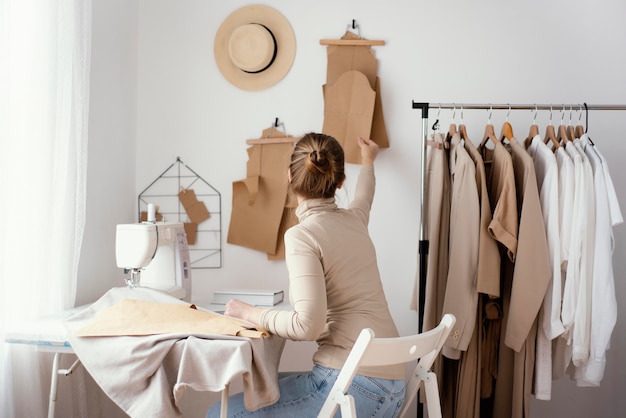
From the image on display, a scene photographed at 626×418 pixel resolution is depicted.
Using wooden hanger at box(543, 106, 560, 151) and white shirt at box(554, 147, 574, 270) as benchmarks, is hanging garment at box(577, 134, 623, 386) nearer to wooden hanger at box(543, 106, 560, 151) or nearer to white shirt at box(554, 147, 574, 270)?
white shirt at box(554, 147, 574, 270)

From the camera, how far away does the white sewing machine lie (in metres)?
2.32

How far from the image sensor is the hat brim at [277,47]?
3.14 metres

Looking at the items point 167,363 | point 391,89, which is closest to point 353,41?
point 391,89

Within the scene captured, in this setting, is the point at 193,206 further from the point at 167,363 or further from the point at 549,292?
the point at 549,292

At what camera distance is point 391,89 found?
3115 millimetres

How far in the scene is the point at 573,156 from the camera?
2.57 m

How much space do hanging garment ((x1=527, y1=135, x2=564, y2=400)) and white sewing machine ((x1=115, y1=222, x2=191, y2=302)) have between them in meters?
1.32

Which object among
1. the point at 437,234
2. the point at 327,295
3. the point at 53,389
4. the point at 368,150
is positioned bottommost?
the point at 53,389

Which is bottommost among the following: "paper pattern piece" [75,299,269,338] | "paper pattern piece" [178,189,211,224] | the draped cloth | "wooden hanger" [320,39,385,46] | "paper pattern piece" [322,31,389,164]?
the draped cloth

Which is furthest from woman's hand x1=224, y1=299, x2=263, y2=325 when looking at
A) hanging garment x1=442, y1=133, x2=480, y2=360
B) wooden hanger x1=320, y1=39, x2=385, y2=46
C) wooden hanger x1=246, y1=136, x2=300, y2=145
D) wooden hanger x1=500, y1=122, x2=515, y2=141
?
wooden hanger x1=320, y1=39, x2=385, y2=46

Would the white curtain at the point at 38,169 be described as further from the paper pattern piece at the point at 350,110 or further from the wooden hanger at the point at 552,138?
the wooden hanger at the point at 552,138

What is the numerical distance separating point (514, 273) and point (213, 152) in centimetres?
146

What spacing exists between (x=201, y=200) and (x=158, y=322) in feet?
4.37

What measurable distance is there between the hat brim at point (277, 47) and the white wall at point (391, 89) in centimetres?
4
